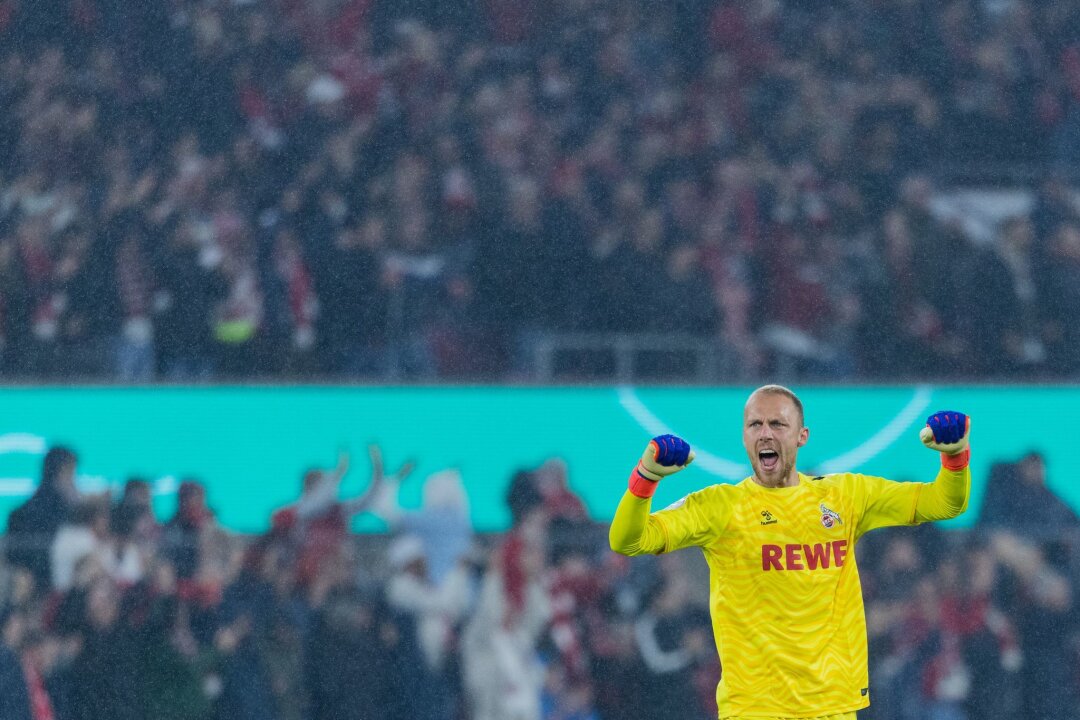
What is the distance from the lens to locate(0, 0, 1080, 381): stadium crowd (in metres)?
8.21

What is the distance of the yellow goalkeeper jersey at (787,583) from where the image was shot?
3.65 m

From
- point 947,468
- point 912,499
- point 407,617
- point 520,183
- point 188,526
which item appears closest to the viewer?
point 947,468

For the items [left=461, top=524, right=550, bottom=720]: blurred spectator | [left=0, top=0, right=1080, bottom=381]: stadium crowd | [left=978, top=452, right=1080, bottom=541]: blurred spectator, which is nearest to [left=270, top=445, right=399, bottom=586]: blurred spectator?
[left=0, top=0, right=1080, bottom=381]: stadium crowd

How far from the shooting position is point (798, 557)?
3.73 meters

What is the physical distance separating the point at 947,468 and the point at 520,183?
5.35 metres

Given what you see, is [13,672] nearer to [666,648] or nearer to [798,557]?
[666,648]

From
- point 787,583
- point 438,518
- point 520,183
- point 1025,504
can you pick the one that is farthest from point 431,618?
point 787,583

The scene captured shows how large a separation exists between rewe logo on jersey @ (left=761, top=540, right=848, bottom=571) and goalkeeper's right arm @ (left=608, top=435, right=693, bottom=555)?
1.11ft

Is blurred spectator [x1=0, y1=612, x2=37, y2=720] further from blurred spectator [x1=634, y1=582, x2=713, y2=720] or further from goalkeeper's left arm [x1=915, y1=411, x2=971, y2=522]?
goalkeeper's left arm [x1=915, y1=411, x2=971, y2=522]

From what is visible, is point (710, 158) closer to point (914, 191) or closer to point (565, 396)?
point (914, 191)

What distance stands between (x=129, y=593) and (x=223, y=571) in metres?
0.51

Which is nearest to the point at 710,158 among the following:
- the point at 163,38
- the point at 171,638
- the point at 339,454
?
the point at 339,454

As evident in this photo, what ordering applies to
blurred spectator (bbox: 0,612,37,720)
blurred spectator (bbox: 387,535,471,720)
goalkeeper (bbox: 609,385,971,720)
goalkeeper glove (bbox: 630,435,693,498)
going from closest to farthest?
goalkeeper glove (bbox: 630,435,693,498), goalkeeper (bbox: 609,385,971,720), blurred spectator (bbox: 0,612,37,720), blurred spectator (bbox: 387,535,471,720)

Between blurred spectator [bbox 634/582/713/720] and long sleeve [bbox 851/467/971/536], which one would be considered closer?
long sleeve [bbox 851/467/971/536]
